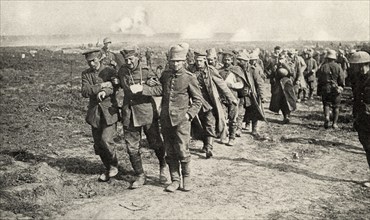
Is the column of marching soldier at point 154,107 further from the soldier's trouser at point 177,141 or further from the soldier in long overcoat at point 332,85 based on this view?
the soldier in long overcoat at point 332,85

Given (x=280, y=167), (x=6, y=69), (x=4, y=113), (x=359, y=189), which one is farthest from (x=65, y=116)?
(x=6, y=69)

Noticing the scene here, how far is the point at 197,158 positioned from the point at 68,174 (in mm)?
2514

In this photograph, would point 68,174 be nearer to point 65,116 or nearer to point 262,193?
point 262,193

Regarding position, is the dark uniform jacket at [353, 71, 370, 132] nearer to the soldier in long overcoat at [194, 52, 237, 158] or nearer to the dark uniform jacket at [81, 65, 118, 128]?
the soldier in long overcoat at [194, 52, 237, 158]

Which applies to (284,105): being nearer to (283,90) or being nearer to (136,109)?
(283,90)

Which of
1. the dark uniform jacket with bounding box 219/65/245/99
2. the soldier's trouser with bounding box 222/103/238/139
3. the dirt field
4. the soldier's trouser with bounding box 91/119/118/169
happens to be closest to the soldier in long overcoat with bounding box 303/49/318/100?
the dirt field

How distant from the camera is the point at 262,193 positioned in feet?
19.9

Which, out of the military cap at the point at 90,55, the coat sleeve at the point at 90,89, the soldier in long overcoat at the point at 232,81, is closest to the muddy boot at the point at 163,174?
the coat sleeve at the point at 90,89

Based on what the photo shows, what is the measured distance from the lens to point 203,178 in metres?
6.78

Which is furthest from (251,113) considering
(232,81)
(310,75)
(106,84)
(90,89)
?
(310,75)

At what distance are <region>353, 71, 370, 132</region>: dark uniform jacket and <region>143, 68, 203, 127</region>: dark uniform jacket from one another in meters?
2.57

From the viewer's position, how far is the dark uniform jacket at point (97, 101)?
625 cm

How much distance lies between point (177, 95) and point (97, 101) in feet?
A: 4.41

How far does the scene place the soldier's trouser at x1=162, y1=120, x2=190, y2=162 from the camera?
5.87 metres
